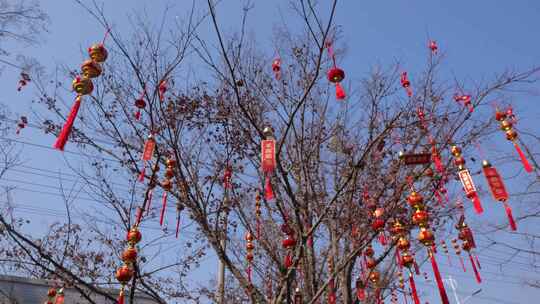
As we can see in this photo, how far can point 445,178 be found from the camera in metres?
6.10

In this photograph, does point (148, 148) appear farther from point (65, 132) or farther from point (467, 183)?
point (467, 183)

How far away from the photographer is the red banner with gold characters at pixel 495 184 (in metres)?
4.55

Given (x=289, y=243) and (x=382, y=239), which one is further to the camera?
(x=382, y=239)

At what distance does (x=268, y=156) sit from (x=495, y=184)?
2.85 meters

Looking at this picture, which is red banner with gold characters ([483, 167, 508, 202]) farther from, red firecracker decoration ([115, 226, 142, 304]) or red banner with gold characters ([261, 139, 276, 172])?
red firecracker decoration ([115, 226, 142, 304])

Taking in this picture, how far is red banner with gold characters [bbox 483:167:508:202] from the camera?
4.55 metres

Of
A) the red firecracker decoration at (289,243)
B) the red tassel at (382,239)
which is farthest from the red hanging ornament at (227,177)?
the red tassel at (382,239)

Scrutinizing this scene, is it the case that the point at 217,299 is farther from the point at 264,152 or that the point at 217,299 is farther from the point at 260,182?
the point at 264,152

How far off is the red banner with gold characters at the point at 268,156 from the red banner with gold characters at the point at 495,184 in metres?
2.71

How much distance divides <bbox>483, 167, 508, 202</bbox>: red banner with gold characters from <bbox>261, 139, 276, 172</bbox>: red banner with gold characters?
2712mm

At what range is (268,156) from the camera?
14.5 feet

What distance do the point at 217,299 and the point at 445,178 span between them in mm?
5570

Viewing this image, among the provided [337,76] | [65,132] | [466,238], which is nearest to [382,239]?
[466,238]

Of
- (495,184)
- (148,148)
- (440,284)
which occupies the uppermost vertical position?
(148,148)
